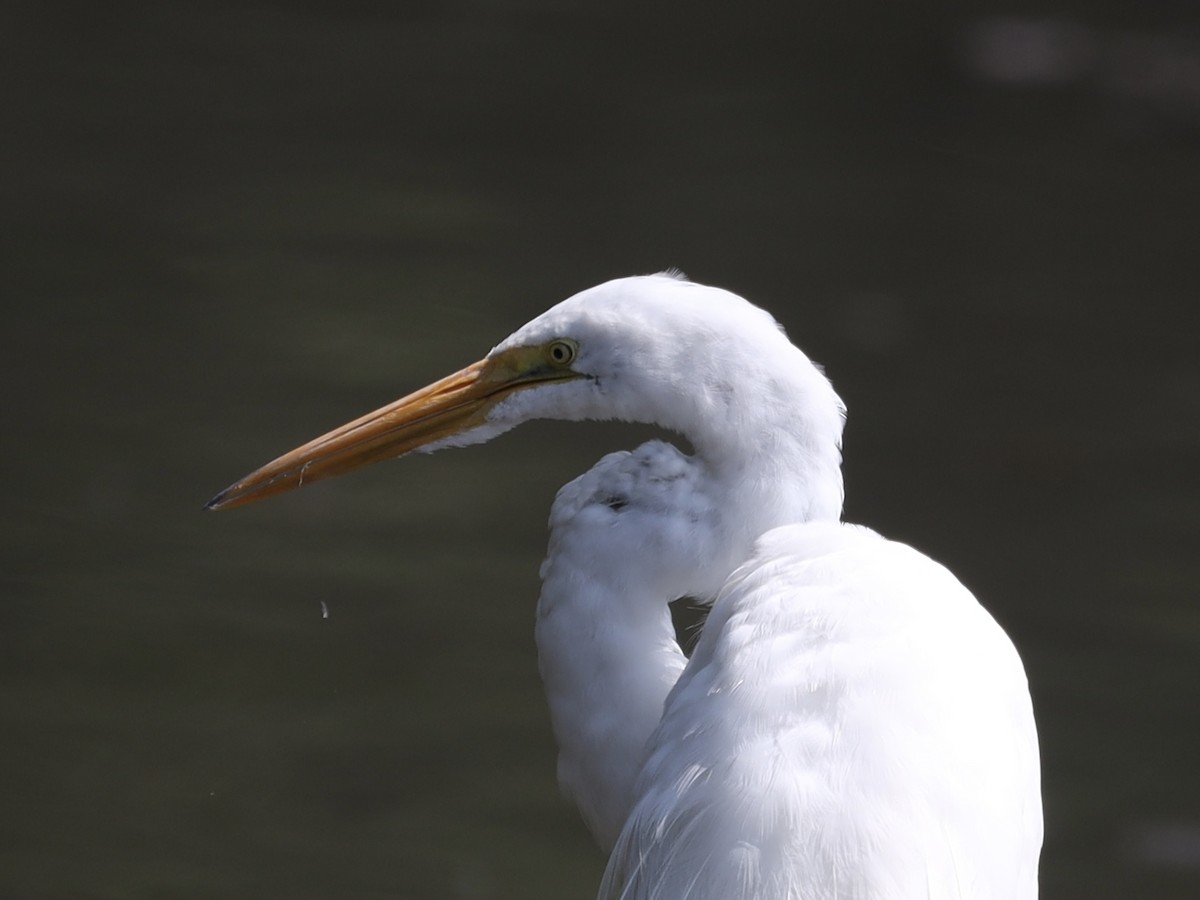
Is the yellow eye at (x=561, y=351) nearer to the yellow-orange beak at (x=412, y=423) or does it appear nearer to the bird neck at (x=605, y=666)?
the yellow-orange beak at (x=412, y=423)

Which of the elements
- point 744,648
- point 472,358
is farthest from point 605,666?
point 472,358

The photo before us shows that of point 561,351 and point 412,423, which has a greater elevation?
point 561,351

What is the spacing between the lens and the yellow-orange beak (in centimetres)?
207

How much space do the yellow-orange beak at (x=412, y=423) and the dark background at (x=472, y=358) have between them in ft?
3.14

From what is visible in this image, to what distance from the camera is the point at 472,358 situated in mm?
4301

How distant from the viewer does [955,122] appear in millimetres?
6027

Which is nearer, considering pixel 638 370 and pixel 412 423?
pixel 638 370

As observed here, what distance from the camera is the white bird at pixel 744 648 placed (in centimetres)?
168

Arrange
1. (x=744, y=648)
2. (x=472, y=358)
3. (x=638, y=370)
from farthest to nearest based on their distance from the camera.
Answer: (x=472, y=358) → (x=638, y=370) → (x=744, y=648)

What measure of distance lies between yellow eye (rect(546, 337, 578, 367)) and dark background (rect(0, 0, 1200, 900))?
4.07 ft

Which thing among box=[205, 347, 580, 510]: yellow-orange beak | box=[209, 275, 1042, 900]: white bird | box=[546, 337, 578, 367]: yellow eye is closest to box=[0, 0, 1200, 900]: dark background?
box=[205, 347, 580, 510]: yellow-orange beak

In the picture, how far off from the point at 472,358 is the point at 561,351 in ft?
7.55

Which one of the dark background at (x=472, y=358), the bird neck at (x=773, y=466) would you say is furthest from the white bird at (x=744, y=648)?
the dark background at (x=472, y=358)

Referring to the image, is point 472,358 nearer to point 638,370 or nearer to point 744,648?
point 638,370
